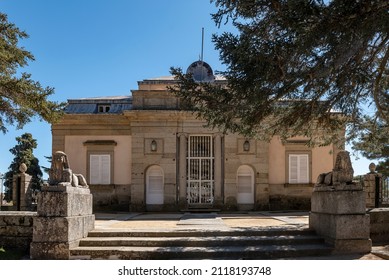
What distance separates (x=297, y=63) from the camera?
30.9 ft

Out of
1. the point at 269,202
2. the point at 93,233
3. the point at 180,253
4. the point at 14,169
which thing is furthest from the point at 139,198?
the point at 14,169

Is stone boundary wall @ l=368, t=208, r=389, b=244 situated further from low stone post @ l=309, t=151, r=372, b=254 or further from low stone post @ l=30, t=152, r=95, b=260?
low stone post @ l=30, t=152, r=95, b=260

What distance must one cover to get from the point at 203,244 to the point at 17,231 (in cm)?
402

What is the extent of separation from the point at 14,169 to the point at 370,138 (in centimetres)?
2594

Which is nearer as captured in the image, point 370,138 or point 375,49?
point 375,49

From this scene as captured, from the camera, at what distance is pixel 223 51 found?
373 inches

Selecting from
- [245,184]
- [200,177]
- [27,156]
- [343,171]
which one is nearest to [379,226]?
[343,171]

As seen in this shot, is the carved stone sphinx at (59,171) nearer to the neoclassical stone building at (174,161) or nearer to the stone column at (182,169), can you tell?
the neoclassical stone building at (174,161)

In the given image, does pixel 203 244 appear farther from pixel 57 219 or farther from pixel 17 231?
pixel 17 231

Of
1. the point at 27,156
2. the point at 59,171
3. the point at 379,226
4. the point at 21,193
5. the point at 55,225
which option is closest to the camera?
the point at 55,225

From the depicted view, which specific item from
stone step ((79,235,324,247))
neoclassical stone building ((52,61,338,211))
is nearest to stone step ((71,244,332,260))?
stone step ((79,235,324,247))

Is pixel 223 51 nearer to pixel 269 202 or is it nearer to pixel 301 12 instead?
pixel 301 12

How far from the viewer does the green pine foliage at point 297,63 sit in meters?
8.19

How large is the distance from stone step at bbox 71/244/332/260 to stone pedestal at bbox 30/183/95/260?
0.28m
